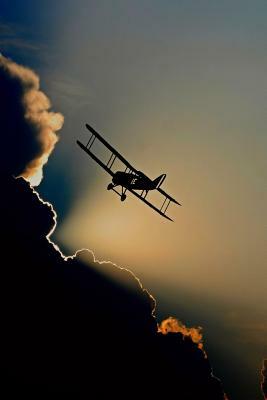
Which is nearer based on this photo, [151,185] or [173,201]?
[151,185]

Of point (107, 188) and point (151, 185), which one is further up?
point (151, 185)

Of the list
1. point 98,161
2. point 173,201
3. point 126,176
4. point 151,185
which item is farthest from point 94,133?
point 173,201

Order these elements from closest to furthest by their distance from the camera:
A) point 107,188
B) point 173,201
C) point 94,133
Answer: point 94,133, point 107,188, point 173,201

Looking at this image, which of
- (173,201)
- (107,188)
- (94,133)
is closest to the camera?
(94,133)

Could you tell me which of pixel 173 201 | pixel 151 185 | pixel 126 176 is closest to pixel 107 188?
pixel 126 176

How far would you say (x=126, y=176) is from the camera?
5228 centimetres

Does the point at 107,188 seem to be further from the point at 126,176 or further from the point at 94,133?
the point at 94,133

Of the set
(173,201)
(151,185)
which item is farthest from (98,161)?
(173,201)

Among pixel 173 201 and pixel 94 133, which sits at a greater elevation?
pixel 173 201

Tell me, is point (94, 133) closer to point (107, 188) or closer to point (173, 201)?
point (107, 188)

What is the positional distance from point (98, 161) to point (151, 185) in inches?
347

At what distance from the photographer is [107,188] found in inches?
2057

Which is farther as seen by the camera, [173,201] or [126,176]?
[173,201]

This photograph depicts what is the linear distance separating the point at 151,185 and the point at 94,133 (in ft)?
35.7
